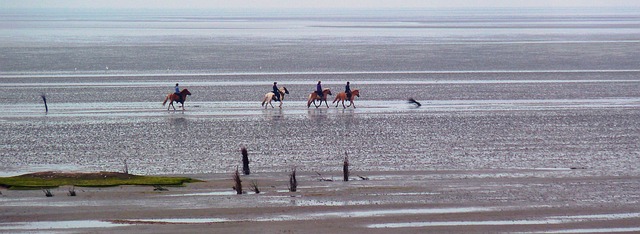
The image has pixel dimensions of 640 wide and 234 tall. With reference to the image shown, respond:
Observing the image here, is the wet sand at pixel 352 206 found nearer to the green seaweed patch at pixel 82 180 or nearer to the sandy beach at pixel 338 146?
the sandy beach at pixel 338 146

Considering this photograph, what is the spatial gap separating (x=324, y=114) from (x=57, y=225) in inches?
737

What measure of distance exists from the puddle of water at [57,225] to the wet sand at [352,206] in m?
0.02

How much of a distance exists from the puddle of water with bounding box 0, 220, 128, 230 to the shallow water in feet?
19.0

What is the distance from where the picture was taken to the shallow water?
25297 mm

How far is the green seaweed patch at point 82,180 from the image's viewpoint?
20641 mm

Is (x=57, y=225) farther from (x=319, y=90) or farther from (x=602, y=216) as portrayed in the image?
(x=319, y=90)

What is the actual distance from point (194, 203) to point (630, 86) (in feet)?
101

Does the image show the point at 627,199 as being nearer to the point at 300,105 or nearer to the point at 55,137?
the point at 55,137

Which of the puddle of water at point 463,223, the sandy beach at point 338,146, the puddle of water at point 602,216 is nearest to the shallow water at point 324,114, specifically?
the sandy beach at point 338,146

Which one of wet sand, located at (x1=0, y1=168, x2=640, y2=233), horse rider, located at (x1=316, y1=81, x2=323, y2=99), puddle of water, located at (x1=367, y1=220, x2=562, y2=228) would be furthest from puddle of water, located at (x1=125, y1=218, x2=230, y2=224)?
horse rider, located at (x1=316, y1=81, x2=323, y2=99)

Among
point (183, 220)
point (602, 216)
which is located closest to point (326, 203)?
point (183, 220)

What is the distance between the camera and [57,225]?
17.5 meters

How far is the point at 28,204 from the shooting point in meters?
19.0

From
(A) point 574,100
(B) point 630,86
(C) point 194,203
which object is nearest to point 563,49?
(B) point 630,86
